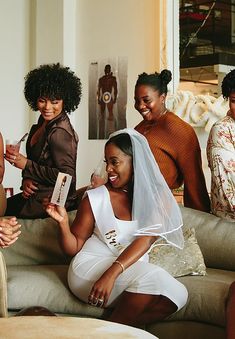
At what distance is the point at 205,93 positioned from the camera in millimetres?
5656

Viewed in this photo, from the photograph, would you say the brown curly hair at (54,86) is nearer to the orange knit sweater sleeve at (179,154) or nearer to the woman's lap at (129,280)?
the orange knit sweater sleeve at (179,154)

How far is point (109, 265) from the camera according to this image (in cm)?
337

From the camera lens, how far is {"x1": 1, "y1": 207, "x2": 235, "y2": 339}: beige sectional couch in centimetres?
329

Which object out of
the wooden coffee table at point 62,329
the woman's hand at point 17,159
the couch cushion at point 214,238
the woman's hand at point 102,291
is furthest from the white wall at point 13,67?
the wooden coffee table at point 62,329

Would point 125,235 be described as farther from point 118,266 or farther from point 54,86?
point 54,86

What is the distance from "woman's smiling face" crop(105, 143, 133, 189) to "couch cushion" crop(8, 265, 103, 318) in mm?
616

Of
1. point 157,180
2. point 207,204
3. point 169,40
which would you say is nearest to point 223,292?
point 157,180

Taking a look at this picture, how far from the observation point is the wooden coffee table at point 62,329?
7.38ft

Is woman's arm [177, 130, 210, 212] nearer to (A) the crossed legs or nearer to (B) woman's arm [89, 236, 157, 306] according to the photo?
(B) woman's arm [89, 236, 157, 306]

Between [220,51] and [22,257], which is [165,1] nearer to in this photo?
[220,51]

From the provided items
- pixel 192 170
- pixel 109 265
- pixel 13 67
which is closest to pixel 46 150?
pixel 192 170

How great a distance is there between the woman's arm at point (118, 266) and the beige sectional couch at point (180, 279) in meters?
0.17

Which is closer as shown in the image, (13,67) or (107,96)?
(107,96)

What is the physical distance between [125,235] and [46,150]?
0.89 meters
